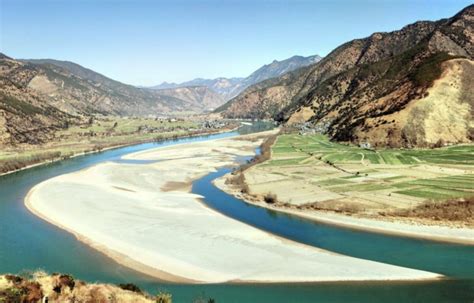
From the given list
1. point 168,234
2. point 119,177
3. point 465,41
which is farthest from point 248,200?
point 465,41

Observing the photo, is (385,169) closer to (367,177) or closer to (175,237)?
(367,177)

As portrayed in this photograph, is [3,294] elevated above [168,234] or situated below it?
above

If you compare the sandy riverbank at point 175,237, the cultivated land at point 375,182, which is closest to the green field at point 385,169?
the cultivated land at point 375,182

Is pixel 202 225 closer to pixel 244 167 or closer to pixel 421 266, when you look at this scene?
pixel 421 266

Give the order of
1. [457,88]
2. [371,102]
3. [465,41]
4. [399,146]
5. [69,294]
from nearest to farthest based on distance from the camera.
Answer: [69,294] → [399,146] → [457,88] → [371,102] → [465,41]

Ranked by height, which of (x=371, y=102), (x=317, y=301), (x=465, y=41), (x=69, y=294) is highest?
(x=465, y=41)

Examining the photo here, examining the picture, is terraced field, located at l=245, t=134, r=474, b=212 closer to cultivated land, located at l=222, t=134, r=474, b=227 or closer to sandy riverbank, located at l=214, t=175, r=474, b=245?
cultivated land, located at l=222, t=134, r=474, b=227

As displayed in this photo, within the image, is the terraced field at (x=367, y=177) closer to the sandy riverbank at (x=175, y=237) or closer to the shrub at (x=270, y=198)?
the shrub at (x=270, y=198)

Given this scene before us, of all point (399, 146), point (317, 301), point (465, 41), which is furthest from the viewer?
point (465, 41)

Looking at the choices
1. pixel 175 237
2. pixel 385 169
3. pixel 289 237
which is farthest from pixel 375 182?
pixel 175 237
